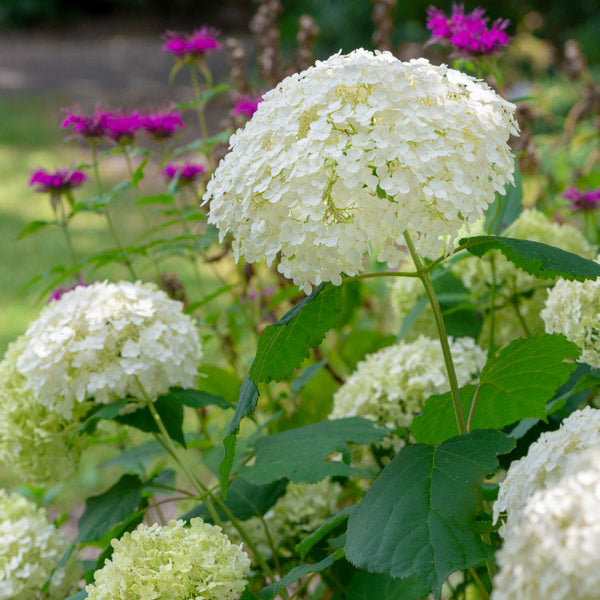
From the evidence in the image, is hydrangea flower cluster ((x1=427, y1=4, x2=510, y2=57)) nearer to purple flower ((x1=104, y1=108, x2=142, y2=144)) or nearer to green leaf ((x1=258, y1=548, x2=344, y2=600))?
purple flower ((x1=104, y1=108, x2=142, y2=144))

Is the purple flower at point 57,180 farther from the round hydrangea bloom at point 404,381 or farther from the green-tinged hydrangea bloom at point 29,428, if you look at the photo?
the round hydrangea bloom at point 404,381

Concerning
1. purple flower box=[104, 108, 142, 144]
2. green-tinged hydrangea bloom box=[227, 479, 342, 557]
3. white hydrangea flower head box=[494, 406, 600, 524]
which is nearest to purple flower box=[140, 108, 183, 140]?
purple flower box=[104, 108, 142, 144]

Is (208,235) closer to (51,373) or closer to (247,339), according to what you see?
(51,373)

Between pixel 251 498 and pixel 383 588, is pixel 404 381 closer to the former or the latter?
pixel 251 498

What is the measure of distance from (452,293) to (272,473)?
0.75 metres

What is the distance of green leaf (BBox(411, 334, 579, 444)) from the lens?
1277 mm

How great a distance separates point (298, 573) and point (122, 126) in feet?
4.01

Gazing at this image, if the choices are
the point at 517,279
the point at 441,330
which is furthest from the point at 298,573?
the point at 517,279

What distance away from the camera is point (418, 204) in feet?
3.72

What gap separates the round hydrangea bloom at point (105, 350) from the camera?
61.8 inches

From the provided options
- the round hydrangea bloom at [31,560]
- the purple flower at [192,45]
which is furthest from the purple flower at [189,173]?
the round hydrangea bloom at [31,560]

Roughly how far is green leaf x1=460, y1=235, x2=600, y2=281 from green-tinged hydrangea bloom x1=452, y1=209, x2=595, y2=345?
750mm

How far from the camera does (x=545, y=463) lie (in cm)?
101

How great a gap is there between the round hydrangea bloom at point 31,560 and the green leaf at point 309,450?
0.54 meters
